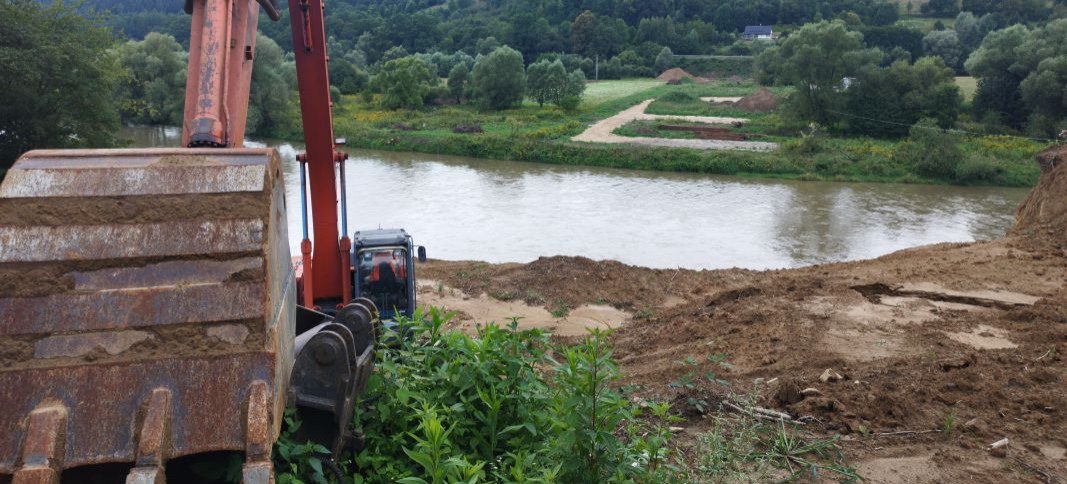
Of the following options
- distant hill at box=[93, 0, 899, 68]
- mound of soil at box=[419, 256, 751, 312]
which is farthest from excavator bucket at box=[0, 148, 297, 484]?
distant hill at box=[93, 0, 899, 68]

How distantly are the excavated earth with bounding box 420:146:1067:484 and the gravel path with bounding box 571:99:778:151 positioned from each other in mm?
19802

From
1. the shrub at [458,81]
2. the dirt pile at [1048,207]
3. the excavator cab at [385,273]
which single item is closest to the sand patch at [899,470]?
the excavator cab at [385,273]

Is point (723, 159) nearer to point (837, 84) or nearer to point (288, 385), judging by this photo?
point (837, 84)

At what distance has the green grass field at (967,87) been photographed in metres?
44.6

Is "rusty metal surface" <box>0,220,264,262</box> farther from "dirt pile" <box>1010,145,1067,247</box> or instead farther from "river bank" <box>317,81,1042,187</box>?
"river bank" <box>317,81,1042,187</box>

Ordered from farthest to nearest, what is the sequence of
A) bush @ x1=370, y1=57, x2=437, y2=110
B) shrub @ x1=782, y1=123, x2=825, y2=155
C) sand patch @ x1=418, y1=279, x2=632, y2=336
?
bush @ x1=370, y1=57, x2=437, y2=110 < shrub @ x1=782, y1=123, x2=825, y2=155 < sand patch @ x1=418, y1=279, x2=632, y2=336

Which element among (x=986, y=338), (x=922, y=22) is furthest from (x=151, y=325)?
(x=922, y=22)

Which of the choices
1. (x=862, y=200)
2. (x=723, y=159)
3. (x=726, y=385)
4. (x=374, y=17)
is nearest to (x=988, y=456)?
(x=726, y=385)

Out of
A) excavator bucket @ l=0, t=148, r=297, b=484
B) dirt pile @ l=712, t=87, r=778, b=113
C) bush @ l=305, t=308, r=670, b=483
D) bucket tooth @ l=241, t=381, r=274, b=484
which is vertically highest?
dirt pile @ l=712, t=87, r=778, b=113

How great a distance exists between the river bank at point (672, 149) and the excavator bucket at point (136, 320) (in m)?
30.1

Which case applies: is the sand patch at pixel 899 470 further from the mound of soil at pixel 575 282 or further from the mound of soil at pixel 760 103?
the mound of soil at pixel 760 103

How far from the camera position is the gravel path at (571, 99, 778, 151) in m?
36.6

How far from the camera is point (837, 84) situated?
4281cm

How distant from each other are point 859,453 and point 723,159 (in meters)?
27.9
